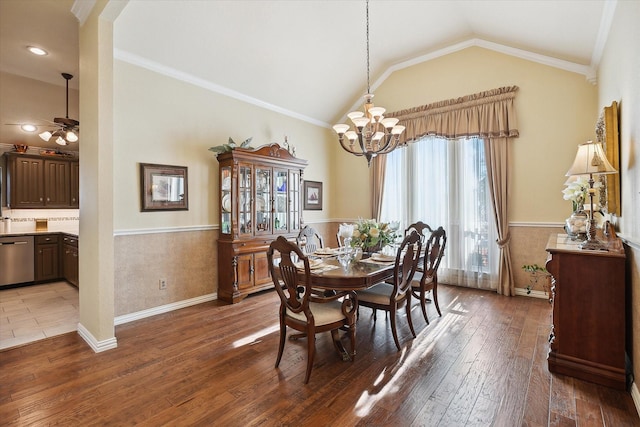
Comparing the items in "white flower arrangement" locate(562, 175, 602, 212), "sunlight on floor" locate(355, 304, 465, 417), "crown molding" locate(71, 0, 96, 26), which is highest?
"crown molding" locate(71, 0, 96, 26)

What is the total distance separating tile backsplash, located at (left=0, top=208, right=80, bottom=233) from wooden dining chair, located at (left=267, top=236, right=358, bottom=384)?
15.6ft

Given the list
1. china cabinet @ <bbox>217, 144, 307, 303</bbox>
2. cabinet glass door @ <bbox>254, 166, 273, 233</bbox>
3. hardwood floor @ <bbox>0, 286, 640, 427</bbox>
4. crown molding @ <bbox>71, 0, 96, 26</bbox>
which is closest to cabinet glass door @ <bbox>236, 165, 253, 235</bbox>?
china cabinet @ <bbox>217, 144, 307, 303</bbox>

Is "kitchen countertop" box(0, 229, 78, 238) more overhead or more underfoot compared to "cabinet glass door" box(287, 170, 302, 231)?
more underfoot

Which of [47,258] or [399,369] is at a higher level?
[47,258]

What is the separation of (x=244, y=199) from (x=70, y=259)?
3.41 m

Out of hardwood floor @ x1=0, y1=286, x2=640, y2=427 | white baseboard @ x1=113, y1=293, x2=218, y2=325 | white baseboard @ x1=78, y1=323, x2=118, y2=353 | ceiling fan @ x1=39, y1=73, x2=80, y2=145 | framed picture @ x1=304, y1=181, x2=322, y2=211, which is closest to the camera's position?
hardwood floor @ x1=0, y1=286, x2=640, y2=427

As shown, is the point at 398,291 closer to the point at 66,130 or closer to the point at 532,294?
the point at 532,294

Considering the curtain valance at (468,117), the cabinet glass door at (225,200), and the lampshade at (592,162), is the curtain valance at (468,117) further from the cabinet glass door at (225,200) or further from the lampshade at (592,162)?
the cabinet glass door at (225,200)

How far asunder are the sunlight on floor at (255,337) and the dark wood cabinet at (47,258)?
14.9 feet

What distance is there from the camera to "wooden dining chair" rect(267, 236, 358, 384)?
2215mm

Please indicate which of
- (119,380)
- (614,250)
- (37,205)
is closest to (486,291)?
(614,250)

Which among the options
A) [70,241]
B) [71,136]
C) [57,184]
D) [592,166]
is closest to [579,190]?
[592,166]

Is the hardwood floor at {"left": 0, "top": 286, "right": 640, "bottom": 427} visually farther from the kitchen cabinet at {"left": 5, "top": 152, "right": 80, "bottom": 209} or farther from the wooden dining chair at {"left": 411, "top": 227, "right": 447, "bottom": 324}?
the kitchen cabinet at {"left": 5, "top": 152, "right": 80, "bottom": 209}

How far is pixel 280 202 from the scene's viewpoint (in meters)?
4.79
